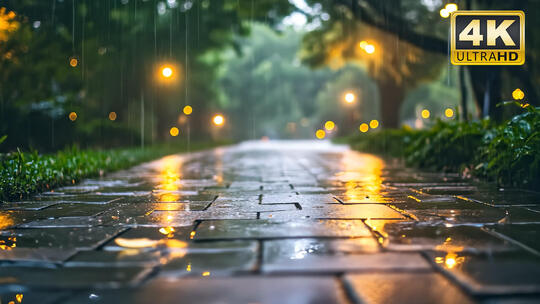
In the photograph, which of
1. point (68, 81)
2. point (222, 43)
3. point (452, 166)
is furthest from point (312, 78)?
point (452, 166)

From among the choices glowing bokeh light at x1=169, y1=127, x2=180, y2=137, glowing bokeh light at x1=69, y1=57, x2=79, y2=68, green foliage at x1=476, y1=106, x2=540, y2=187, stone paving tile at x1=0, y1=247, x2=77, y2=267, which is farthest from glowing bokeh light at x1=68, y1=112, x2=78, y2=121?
glowing bokeh light at x1=169, y1=127, x2=180, y2=137

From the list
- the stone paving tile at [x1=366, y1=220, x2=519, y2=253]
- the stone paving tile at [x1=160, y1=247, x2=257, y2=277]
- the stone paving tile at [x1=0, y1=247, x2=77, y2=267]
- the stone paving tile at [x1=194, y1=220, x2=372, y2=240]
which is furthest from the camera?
the stone paving tile at [x1=194, y1=220, x2=372, y2=240]

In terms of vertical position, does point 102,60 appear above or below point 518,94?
above

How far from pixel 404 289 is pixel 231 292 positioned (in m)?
0.86

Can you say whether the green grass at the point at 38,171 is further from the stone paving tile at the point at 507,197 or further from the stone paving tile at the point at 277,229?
the stone paving tile at the point at 507,197

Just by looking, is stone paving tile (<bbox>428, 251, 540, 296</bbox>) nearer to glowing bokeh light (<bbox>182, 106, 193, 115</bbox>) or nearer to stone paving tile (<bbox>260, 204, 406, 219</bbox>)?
stone paving tile (<bbox>260, 204, 406, 219</bbox>)

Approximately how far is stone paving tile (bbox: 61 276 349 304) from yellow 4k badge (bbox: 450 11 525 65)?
4810 mm

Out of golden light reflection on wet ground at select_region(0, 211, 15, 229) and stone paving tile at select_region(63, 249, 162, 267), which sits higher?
golden light reflection on wet ground at select_region(0, 211, 15, 229)

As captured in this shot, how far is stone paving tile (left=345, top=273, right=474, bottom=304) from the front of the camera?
2373mm

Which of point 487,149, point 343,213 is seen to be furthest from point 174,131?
point 343,213

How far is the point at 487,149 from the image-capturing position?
8.21m

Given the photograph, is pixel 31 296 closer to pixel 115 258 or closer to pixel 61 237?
pixel 115 258

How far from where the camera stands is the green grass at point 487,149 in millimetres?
6917

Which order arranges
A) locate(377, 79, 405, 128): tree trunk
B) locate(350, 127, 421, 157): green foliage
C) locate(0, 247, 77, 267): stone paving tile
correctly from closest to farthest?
locate(0, 247, 77, 267): stone paving tile → locate(350, 127, 421, 157): green foliage → locate(377, 79, 405, 128): tree trunk
